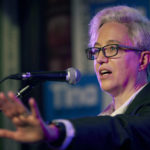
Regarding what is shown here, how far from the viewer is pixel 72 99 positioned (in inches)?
195

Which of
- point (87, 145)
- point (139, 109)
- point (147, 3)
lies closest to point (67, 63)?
point (147, 3)

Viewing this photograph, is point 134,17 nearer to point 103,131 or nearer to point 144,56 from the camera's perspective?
point 144,56

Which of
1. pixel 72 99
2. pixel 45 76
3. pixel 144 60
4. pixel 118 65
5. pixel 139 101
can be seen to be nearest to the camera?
pixel 45 76

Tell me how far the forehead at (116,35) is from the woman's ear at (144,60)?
129mm

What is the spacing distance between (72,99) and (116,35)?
9.31ft

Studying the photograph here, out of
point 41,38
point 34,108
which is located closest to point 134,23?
point 34,108

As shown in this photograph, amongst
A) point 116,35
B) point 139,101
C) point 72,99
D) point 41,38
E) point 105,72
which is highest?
point 41,38

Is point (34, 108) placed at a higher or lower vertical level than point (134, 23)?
lower

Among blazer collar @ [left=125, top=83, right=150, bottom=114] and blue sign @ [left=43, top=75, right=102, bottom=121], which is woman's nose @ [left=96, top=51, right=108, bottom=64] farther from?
blue sign @ [left=43, top=75, right=102, bottom=121]

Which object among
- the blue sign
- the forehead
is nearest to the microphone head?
the forehead

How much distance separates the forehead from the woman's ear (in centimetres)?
13

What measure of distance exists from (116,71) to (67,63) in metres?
3.59

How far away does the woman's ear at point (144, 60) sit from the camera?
226cm

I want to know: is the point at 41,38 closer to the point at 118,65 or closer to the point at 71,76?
the point at 118,65
